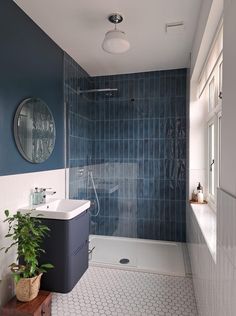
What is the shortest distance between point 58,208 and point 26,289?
797 millimetres

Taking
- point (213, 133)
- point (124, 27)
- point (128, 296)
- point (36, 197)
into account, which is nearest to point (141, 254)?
point (128, 296)

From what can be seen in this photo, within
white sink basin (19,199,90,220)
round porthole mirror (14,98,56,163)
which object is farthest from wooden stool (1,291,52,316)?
round porthole mirror (14,98,56,163)

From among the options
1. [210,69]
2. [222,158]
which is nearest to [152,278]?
[222,158]

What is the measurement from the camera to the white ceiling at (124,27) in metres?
1.92

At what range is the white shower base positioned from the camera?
261 centimetres

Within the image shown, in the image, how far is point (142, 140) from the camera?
3393mm

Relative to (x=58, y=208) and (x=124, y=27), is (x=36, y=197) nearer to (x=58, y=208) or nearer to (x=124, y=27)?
(x=58, y=208)

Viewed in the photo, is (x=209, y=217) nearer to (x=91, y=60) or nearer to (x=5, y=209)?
(x=5, y=209)

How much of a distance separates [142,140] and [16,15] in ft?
7.02

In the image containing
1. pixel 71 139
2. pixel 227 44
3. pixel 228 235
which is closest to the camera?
pixel 228 235

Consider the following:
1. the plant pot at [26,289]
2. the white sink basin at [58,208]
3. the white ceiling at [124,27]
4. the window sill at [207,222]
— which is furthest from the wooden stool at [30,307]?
the white ceiling at [124,27]

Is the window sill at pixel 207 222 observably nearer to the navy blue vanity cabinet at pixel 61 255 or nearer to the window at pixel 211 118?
the window at pixel 211 118

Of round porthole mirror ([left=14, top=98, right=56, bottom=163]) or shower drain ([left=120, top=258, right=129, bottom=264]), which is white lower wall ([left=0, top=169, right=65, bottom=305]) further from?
shower drain ([left=120, top=258, right=129, bottom=264])

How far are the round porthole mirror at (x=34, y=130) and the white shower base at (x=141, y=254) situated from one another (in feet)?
4.92
